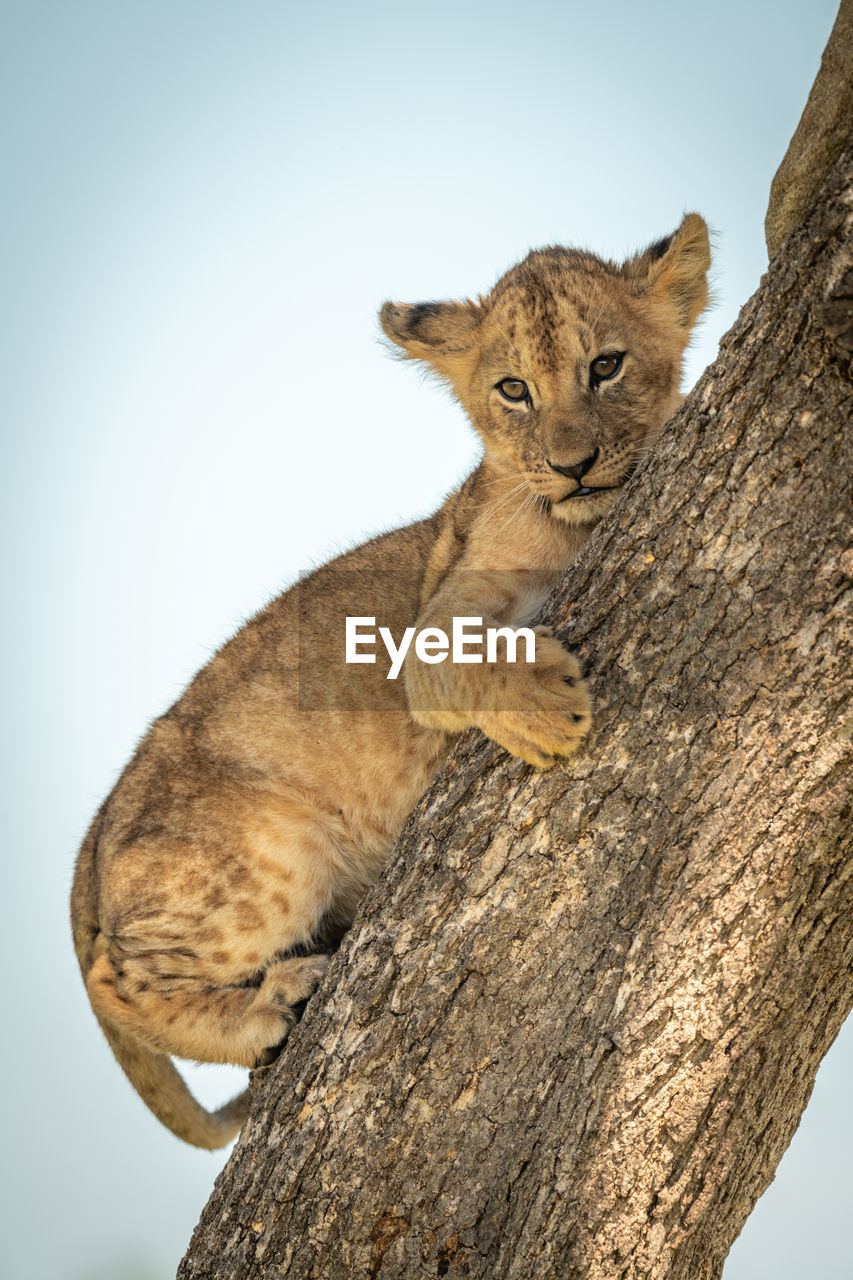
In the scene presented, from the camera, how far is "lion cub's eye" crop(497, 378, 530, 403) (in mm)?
4043

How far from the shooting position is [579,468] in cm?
367

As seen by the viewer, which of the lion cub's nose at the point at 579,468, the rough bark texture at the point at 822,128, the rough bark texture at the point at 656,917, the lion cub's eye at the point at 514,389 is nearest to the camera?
the rough bark texture at the point at 656,917

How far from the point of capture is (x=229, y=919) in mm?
4066

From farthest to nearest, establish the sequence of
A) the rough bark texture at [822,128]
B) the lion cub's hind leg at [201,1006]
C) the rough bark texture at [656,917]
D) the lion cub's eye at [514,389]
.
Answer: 1. the lion cub's eye at [514,389]
2. the lion cub's hind leg at [201,1006]
3. the rough bark texture at [822,128]
4. the rough bark texture at [656,917]

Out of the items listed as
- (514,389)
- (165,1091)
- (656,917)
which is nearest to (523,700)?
(656,917)

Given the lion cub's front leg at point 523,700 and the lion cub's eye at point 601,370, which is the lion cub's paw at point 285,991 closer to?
the lion cub's front leg at point 523,700

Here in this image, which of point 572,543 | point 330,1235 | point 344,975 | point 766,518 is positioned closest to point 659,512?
point 766,518

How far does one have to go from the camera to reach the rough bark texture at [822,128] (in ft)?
9.00

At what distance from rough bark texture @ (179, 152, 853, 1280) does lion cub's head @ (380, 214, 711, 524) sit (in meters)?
0.77

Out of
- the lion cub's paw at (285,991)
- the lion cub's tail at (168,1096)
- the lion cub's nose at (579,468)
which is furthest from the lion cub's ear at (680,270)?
the lion cub's tail at (168,1096)

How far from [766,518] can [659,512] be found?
0.97ft

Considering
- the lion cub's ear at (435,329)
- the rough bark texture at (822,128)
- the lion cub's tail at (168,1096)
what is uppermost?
the lion cub's ear at (435,329)

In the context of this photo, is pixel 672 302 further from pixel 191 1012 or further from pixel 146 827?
pixel 191 1012

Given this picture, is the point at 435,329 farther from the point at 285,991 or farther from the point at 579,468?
the point at 285,991
